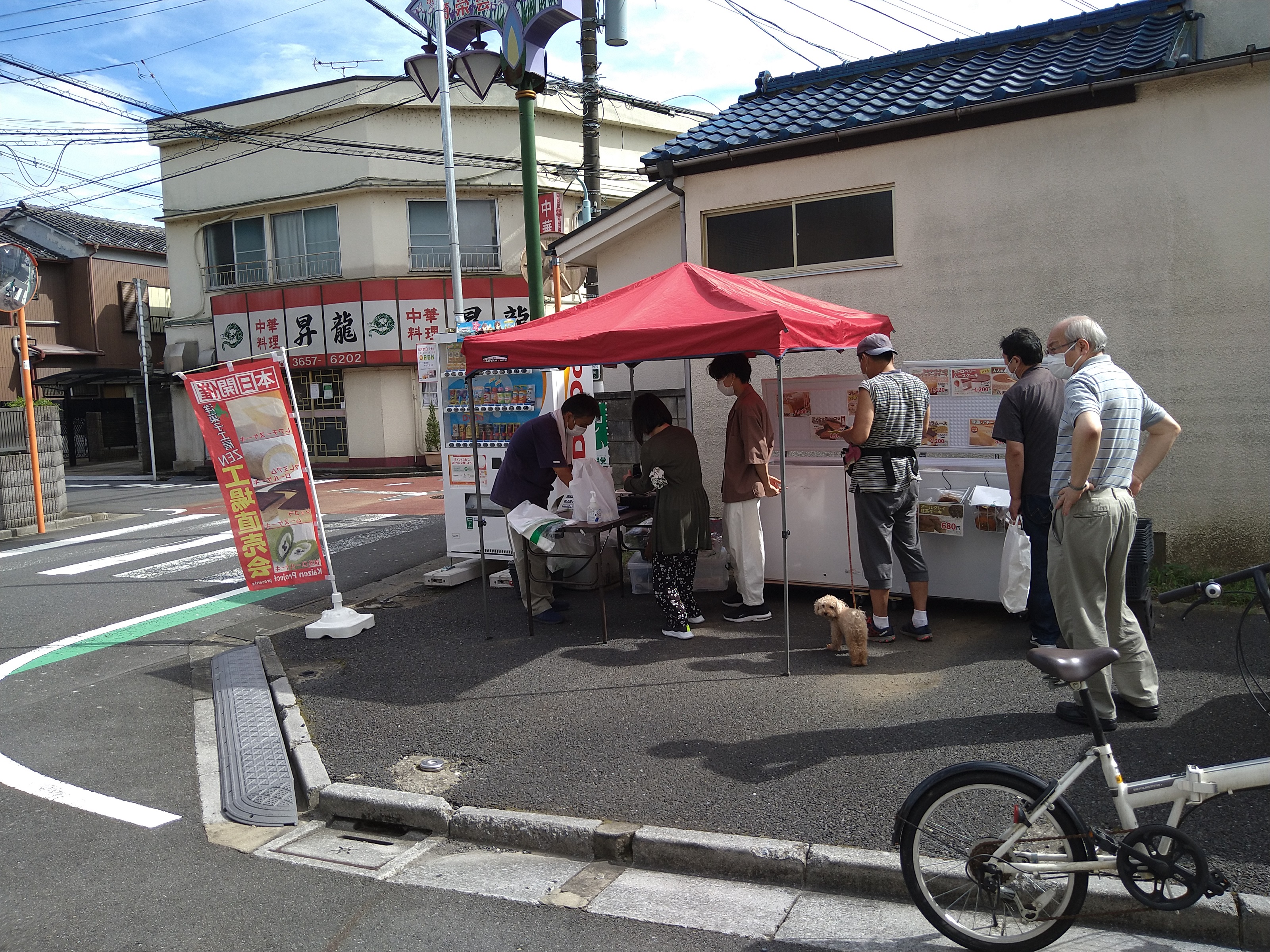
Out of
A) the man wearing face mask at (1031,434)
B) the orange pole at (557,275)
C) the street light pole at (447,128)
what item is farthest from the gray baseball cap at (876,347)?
the street light pole at (447,128)

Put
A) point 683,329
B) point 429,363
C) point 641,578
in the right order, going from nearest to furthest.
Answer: point 683,329 → point 641,578 → point 429,363

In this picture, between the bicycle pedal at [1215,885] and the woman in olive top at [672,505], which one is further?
the woman in olive top at [672,505]

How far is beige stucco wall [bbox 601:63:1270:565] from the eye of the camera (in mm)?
6723

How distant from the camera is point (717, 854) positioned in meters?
3.75

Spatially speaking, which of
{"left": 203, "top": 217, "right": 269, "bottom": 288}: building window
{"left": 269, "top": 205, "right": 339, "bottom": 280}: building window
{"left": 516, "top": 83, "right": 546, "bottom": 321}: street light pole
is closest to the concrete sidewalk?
{"left": 516, "top": 83, "right": 546, "bottom": 321}: street light pole

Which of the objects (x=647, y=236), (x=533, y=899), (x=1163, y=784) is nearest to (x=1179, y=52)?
(x=647, y=236)

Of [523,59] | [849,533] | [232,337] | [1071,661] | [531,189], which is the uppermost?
[523,59]

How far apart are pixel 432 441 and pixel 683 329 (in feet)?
58.7

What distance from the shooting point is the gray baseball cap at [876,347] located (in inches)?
236

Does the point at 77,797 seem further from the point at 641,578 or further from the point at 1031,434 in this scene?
the point at 1031,434

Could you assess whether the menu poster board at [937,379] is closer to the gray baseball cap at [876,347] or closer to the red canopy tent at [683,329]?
the red canopy tent at [683,329]

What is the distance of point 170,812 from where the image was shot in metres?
4.54

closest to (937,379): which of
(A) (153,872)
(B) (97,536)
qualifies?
(A) (153,872)

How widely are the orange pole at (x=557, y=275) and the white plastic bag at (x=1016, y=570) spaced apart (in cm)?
708
